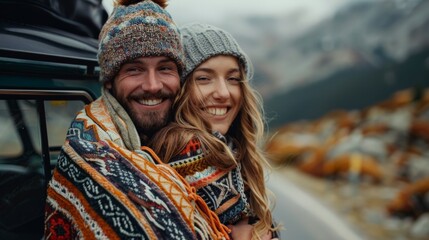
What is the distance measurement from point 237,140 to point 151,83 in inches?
26.3

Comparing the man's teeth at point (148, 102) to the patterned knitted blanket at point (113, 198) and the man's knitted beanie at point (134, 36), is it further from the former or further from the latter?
the patterned knitted blanket at point (113, 198)

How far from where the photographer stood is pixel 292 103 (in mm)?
35281

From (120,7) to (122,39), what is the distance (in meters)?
0.19

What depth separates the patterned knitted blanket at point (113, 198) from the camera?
4.48 feet

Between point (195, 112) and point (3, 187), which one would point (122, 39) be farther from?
point (3, 187)

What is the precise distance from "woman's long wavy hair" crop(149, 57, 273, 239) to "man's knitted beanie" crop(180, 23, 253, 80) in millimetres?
60

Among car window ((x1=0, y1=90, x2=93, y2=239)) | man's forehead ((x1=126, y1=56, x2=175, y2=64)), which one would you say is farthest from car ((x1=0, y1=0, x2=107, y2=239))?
man's forehead ((x1=126, y1=56, x2=175, y2=64))

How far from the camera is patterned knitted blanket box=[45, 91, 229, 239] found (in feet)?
4.48

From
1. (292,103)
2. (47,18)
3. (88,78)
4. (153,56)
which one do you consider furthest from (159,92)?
(292,103)

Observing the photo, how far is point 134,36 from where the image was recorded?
187 cm

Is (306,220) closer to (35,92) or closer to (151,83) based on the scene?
(151,83)

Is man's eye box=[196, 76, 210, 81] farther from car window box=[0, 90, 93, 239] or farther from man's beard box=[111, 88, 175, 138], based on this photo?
car window box=[0, 90, 93, 239]

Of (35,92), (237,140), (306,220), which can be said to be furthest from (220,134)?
(306,220)

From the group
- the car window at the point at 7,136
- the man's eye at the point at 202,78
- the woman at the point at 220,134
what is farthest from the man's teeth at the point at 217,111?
the car window at the point at 7,136
